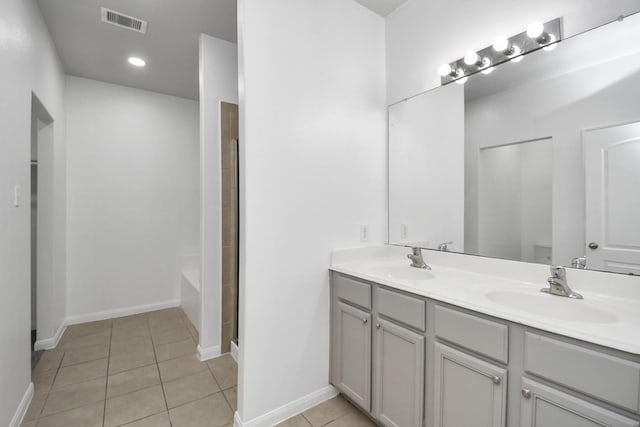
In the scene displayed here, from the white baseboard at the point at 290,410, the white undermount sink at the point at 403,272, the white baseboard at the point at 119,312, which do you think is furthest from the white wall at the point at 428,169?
the white baseboard at the point at 119,312

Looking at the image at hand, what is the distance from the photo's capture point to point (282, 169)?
5.78ft

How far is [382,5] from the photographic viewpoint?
2.16m

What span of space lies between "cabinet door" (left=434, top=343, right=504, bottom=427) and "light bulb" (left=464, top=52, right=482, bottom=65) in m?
1.61

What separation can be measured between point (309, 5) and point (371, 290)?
1861 millimetres

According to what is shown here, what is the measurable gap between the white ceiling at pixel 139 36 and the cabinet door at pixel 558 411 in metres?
2.80

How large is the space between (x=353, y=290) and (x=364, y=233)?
52 centimetres

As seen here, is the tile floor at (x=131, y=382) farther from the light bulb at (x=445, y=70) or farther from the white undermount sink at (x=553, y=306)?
the light bulb at (x=445, y=70)

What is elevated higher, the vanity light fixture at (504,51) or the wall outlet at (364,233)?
the vanity light fixture at (504,51)

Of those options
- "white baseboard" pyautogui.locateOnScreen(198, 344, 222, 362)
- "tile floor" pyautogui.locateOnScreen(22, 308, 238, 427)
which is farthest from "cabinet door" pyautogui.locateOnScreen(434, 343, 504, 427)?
"white baseboard" pyautogui.locateOnScreen(198, 344, 222, 362)

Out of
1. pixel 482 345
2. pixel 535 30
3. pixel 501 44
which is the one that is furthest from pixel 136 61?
pixel 482 345

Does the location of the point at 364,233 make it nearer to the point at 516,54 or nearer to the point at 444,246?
the point at 444,246

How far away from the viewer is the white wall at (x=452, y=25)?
1.37 meters

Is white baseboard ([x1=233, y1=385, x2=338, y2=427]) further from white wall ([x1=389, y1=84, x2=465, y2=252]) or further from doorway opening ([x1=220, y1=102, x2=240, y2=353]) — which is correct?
white wall ([x1=389, y1=84, x2=465, y2=252])

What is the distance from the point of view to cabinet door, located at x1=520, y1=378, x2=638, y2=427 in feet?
2.86
